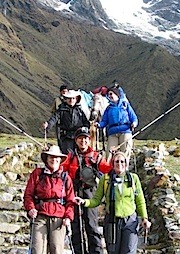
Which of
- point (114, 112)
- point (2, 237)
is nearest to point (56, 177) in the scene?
point (2, 237)

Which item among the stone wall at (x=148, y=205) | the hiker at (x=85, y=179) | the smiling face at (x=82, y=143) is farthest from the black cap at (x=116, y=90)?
the smiling face at (x=82, y=143)

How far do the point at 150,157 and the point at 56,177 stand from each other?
38.6 feet

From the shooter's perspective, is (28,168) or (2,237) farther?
(28,168)

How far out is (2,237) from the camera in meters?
12.2

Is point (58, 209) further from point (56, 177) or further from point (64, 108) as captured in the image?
point (64, 108)

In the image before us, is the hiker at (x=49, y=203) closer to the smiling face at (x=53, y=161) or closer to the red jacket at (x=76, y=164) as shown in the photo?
the smiling face at (x=53, y=161)

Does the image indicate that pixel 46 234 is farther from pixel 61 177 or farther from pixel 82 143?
pixel 82 143

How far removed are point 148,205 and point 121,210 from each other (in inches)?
235

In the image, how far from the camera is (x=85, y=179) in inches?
400

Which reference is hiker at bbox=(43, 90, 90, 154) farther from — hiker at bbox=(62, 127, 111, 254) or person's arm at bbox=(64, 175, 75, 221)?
person's arm at bbox=(64, 175, 75, 221)

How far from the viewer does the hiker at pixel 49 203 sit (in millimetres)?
9070

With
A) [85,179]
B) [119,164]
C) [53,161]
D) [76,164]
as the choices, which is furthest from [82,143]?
[119,164]

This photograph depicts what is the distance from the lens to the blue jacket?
46.8ft

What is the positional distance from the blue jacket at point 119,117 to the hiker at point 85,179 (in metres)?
3.97
